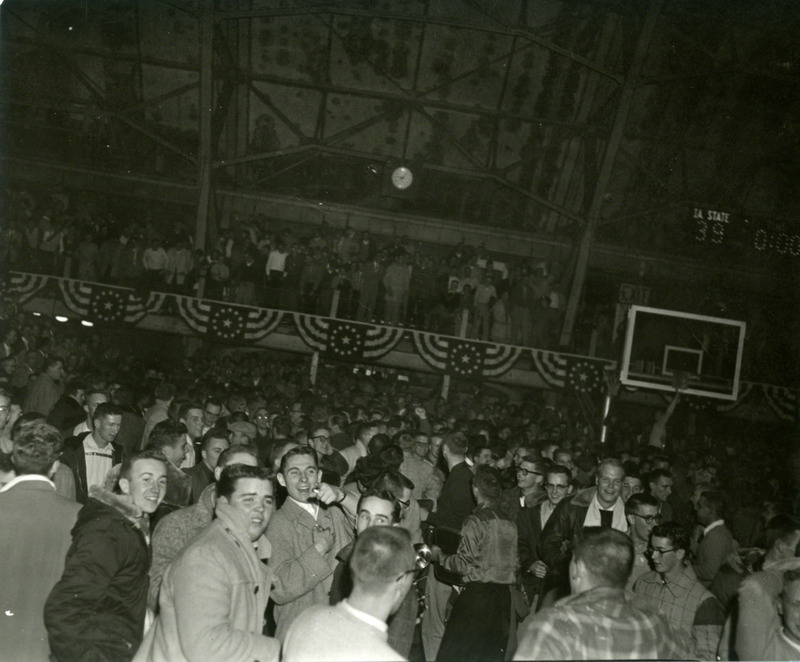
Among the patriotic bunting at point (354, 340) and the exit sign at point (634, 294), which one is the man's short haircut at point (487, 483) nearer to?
the patriotic bunting at point (354, 340)

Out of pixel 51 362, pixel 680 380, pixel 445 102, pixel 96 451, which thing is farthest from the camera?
pixel 445 102

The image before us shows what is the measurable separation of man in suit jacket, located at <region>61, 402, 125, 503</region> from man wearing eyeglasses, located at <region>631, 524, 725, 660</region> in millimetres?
3784

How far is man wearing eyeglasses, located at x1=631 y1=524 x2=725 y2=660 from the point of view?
468cm

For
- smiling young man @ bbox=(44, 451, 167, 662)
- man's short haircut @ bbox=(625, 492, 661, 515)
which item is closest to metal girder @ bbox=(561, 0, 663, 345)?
man's short haircut @ bbox=(625, 492, 661, 515)

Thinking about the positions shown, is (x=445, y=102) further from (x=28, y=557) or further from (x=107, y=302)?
(x=28, y=557)

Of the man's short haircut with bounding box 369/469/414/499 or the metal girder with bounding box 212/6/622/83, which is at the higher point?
the metal girder with bounding box 212/6/622/83

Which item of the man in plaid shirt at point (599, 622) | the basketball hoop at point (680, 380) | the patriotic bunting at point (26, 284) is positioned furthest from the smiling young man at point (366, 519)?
the patriotic bunting at point (26, 284)

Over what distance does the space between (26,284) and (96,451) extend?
1160cm

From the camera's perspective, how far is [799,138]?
59.7 ft

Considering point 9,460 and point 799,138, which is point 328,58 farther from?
point 9,460

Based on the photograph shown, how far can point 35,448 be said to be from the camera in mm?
3822

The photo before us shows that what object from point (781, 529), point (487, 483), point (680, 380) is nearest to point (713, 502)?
point (781, 529)

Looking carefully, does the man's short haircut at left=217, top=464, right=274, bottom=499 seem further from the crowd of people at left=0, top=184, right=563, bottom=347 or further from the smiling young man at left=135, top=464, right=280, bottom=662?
the crowd of people at left=0, top=184, right=563, bottom=347

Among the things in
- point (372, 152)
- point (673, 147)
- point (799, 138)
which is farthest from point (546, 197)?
point (799, 138)
